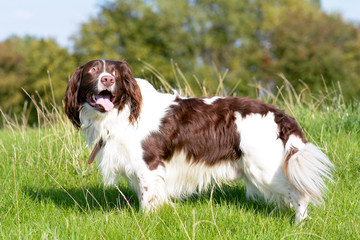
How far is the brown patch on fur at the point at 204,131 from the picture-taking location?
3.85m

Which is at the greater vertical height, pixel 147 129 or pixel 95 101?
pixel 95 101

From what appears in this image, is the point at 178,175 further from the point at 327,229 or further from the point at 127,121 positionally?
the point at 327,229

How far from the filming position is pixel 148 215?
3635 mm

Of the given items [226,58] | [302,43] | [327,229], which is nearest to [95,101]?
[327,229]

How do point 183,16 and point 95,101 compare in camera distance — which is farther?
point 183,16

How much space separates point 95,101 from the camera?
12.3ft

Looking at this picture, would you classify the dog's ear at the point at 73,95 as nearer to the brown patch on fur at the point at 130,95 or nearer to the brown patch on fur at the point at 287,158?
the brown patch on fur at the point at 130,95

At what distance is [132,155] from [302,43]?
95.9 feet

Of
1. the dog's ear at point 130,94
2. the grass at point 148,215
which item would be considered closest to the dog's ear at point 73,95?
the dog's ear at point 130,94

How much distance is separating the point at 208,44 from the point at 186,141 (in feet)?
97.4

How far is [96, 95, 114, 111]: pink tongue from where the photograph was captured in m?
3.70

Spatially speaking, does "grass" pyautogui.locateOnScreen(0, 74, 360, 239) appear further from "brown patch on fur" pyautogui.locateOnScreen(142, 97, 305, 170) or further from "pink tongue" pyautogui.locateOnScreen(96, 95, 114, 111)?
"pink tongue" pyautogui.locateOnScreen(96, 95, 114, 111)

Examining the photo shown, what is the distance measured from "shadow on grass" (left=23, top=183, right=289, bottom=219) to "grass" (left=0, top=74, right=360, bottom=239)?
0.4 inches

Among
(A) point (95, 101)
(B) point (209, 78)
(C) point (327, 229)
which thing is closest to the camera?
(C) point (327, 229)
